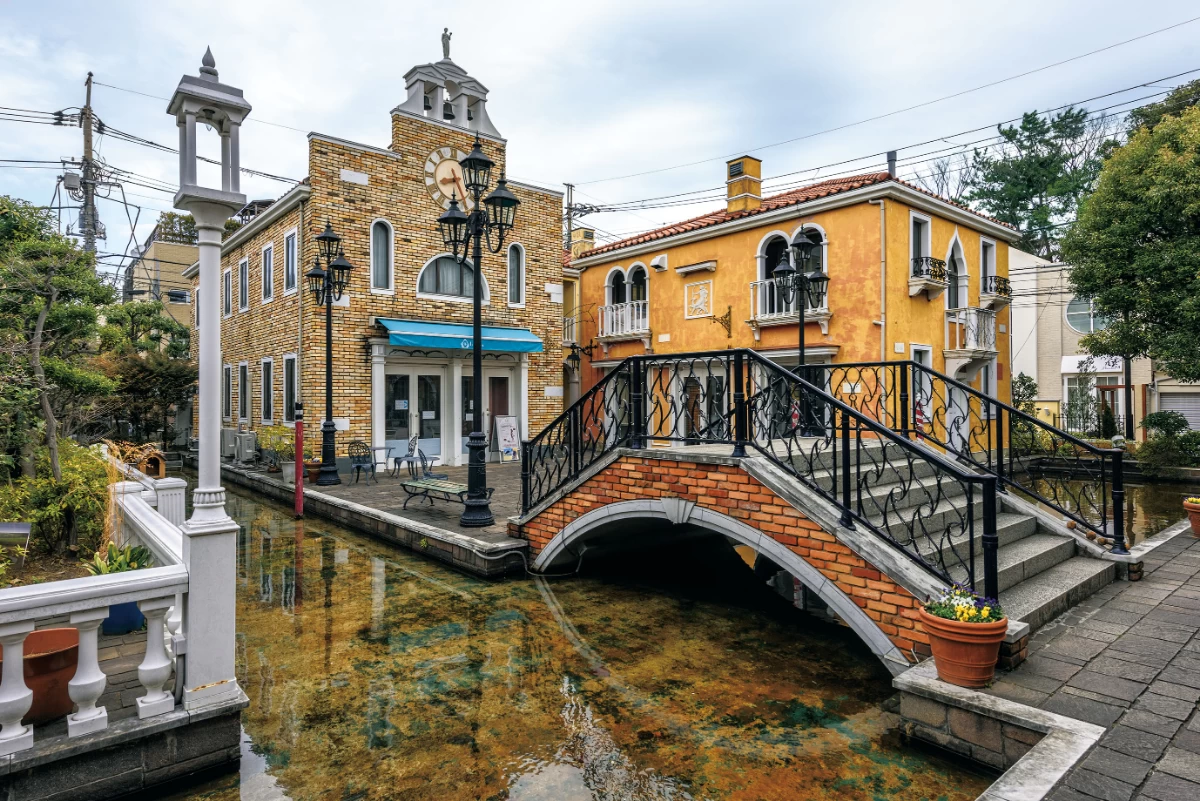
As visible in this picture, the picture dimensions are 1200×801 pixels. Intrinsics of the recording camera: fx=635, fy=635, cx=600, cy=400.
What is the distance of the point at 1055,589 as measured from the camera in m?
4.54

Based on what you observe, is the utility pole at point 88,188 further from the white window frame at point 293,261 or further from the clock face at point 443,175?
the clock face at point 443,175

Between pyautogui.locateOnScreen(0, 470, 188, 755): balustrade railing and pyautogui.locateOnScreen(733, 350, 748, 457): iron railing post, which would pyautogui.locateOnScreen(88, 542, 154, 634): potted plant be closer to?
pyautogui.locateOnScreen(0, 470, 188, 755): balustrade railing

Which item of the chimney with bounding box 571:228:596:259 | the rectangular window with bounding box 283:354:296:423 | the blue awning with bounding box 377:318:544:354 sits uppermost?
the chimney with bounding box 571:228:596:259

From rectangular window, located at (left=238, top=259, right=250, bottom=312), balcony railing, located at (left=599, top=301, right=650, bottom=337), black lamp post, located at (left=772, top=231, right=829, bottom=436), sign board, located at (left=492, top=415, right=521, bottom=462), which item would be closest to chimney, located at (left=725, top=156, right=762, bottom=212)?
black lamp post, located at (left=772, top=231, right=829, bottom=436)

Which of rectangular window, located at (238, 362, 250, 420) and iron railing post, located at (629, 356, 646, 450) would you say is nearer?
iron railing post, located at (629, 356, 646, 450)

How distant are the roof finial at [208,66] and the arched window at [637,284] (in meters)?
14.1

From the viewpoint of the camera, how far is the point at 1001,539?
5.09m

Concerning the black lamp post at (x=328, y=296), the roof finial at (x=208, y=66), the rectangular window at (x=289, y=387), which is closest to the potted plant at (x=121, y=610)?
the roof finial at (x=208, y=66)

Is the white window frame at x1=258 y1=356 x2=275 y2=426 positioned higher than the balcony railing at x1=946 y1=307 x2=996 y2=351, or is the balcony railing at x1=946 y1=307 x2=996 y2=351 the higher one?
the balcony railing at x1=946 y1=307 x2=996 y2=351

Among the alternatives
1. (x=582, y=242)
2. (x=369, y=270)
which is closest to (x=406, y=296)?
(x=369, y=270)

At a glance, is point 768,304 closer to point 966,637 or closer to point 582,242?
point 582,242

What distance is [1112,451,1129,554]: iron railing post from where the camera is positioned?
205 inches

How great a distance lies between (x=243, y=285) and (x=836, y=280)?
1540 cm

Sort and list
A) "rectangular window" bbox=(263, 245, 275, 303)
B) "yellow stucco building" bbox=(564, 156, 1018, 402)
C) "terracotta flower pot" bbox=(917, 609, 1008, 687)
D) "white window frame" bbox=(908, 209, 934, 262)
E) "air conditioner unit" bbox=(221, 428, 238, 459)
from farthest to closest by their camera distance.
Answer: "air conditioner unit" bbox=(221, 428, 238, 459)
"rectangular window" bbox=(263, 245, 275, 303)
"white window frame" bbox=(908, 209, 934, 262)
"yellow stucco building" bbox=(564, 156, 1018, 402)
"terracotta flower pot" bbox=(917, 609, 1008, 687)
